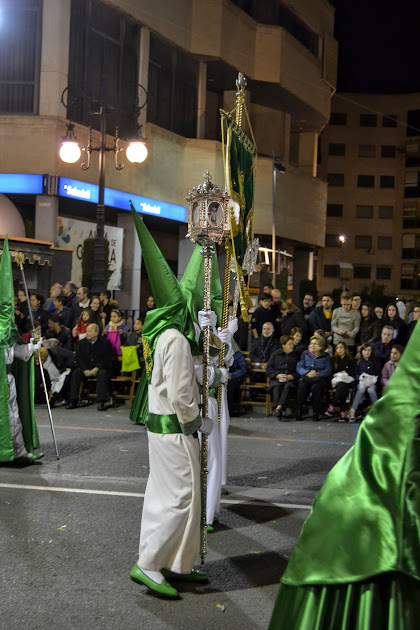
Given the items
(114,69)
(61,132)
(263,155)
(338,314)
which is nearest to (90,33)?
(114,69)

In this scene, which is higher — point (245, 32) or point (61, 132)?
point (245, 32)

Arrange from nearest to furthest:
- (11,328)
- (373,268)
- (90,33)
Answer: (11,328)
(90,33)
(373,268)

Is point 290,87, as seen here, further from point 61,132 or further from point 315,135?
point 61,132

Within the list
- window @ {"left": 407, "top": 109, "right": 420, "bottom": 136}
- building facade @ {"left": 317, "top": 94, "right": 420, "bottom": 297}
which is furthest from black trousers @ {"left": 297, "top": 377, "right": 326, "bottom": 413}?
window @ {"left": 407, "top": 109, "right": 420, "bottom": 136}

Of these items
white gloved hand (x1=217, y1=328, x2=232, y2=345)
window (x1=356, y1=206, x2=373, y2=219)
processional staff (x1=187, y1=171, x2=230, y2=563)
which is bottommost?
white gloved hand (x1=217, y1=328, x2=232, y2=345)

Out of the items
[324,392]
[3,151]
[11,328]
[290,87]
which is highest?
[290,87]

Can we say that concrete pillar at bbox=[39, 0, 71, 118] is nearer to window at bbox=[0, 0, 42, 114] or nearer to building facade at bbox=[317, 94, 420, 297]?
window at bbox=[0, 0, 42, 114]

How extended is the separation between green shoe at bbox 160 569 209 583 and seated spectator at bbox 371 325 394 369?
872 cm

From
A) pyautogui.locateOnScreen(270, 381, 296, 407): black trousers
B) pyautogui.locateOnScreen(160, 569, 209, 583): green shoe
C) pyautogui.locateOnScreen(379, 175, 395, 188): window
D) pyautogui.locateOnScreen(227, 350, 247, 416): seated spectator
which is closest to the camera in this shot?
pyautogui.locateOnScreen(160, 569, 209, 583): green shoe

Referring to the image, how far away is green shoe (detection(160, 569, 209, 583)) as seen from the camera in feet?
18.0

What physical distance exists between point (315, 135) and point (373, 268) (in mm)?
36383

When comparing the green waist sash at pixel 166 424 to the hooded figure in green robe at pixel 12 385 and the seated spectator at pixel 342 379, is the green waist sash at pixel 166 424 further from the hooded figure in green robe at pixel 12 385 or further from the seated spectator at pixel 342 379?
the seated spectator at pixel 342 379

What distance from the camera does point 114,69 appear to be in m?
26.8

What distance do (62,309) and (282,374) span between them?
4981mm
